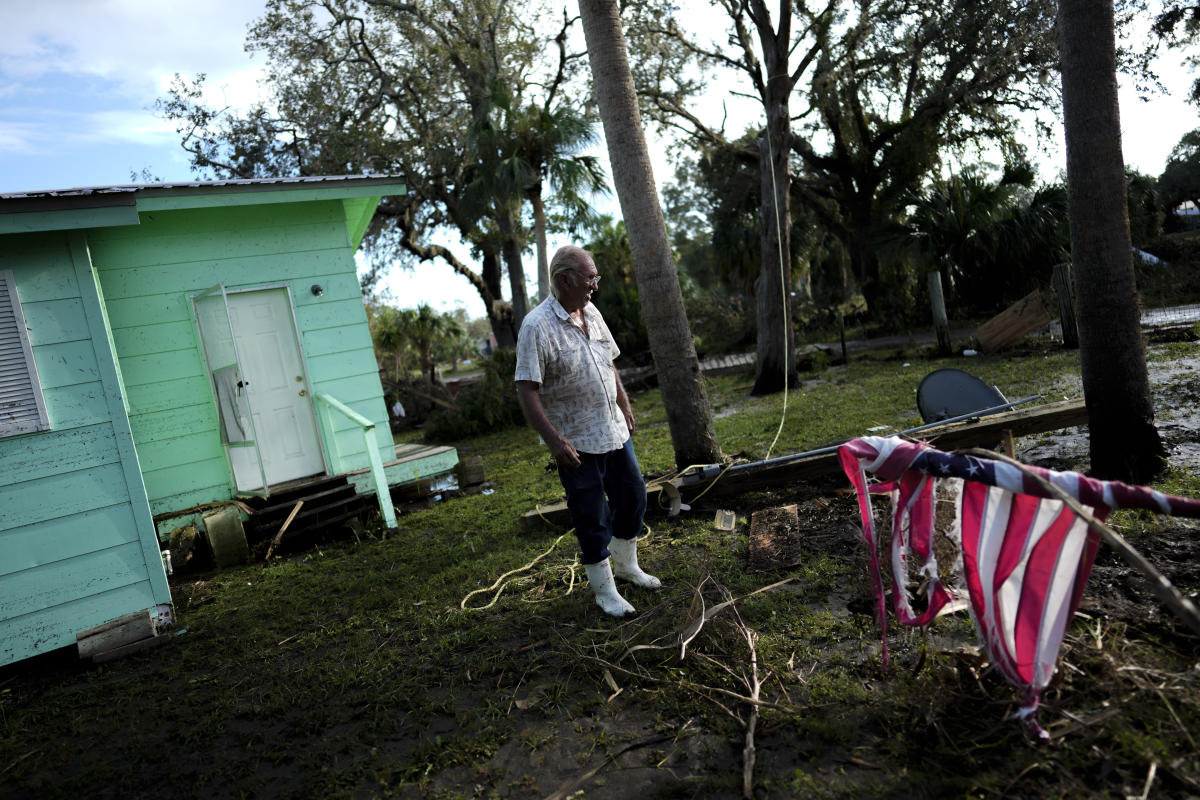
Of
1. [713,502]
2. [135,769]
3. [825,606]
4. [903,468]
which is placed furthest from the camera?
[713,502]

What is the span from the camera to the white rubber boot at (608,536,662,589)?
4379mm

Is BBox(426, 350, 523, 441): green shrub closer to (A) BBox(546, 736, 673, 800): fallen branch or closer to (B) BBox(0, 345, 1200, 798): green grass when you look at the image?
(B) BBox(0, 345, 1200, 798): green grass

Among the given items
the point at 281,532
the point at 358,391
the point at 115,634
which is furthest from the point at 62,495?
the point at 358,391

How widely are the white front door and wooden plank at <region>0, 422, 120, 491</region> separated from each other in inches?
114

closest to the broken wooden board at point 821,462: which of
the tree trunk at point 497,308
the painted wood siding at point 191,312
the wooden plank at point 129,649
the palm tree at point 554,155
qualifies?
the wooden plank at point 129,649

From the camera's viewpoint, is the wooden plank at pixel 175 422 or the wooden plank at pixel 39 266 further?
the wooden plank at pixel 175 422

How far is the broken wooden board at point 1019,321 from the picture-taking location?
12258 mm

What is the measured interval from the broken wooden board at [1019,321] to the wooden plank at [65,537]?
12571 millimetres

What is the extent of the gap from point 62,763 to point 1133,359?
6176 mm

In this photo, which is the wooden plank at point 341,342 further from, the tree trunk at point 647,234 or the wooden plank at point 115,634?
the wooden plank at point 115,634

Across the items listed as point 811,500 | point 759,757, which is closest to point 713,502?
point 811,500

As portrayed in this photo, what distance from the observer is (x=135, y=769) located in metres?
3.27

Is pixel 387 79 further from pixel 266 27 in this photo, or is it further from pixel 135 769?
pixel 135 769

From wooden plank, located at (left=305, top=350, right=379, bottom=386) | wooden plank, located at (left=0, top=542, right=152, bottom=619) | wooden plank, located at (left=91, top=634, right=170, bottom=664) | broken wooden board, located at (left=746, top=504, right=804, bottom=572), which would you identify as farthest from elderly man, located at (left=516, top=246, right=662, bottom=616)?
wooden plank, located at (left=305, top=350, right=379, bottom=386)
